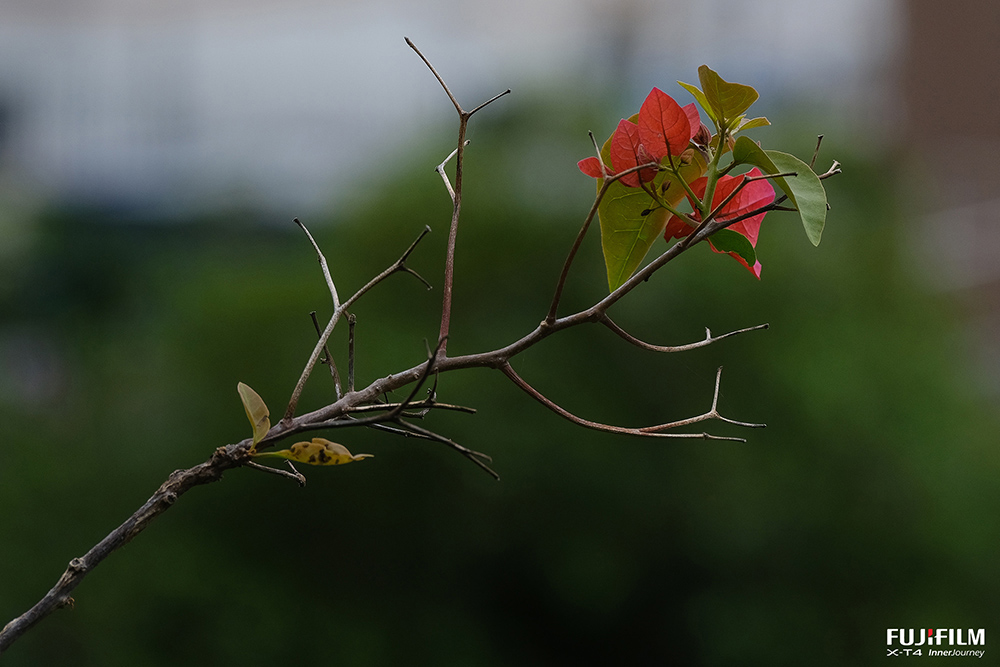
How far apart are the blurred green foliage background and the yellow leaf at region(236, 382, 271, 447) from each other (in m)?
1.24

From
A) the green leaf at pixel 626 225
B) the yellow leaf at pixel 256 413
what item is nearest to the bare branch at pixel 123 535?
the yellow leaf at pixel 256 413

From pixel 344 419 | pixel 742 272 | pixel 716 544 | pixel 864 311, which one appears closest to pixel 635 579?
pixel 716 544

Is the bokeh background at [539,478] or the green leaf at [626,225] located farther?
the bokeh background at [539,478]

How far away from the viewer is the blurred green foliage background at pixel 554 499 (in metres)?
1.58

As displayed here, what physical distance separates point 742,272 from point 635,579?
2.21 feet

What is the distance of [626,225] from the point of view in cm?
32

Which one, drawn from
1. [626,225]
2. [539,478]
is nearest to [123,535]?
[626,225]

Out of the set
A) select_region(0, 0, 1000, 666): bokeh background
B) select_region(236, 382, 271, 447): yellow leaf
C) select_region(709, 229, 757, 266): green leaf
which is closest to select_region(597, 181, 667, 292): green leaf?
select_region(709, 229, 757, 266): green leaf

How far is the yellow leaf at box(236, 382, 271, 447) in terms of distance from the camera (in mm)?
249

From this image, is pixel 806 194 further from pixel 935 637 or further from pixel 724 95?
pixel 935 637

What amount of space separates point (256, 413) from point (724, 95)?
19cm

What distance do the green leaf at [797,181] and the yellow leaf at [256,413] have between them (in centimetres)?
18

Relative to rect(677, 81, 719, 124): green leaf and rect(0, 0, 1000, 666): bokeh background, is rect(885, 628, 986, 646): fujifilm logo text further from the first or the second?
rect(677, 81, 719, 124): green leaf

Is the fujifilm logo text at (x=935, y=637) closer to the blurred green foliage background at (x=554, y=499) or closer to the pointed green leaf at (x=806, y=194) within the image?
the blurred green foliage background at (x=554, y=499)
